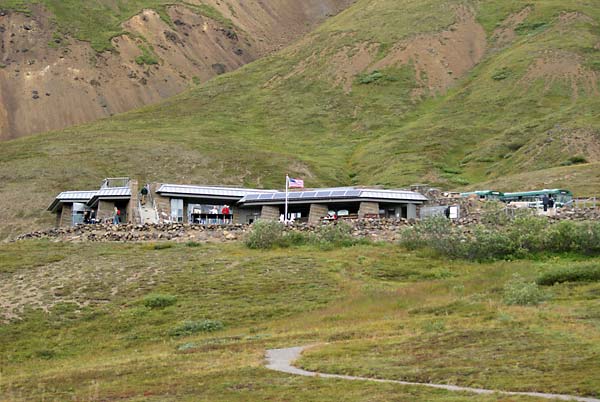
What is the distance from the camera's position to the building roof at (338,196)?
7275 cm

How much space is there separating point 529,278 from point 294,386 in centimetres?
2437

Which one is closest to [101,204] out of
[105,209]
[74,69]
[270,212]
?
[105,209]

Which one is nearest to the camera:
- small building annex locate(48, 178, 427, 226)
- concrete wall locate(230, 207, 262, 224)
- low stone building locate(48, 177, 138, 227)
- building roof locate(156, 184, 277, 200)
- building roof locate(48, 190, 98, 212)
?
small building annex locate(48, 178, 427, 226)

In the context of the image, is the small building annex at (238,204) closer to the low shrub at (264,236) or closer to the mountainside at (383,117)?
the low shrub at (264,236)

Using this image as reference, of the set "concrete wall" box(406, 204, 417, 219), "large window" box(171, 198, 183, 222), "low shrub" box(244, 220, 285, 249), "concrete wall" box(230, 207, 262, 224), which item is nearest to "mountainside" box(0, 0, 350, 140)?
"concrete wall" box(230, 207, 262, 224)

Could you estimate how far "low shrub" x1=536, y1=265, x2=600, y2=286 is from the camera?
51.8m

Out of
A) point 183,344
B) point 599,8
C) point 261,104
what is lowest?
point 183,344

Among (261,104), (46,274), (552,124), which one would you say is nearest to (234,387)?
(46,274)

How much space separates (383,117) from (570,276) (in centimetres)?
9570

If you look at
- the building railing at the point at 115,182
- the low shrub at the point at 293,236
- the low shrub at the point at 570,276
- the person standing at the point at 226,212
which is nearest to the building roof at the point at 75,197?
the building railing at the point at 115,182

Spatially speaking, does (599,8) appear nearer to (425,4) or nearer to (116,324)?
(425,4)

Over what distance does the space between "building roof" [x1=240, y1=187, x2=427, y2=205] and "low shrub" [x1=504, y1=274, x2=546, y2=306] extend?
81.7 ft

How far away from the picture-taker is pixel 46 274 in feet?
189

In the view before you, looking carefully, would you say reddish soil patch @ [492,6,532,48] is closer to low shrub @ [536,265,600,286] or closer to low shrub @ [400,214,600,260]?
low shrub @ [400,214,600,260]
